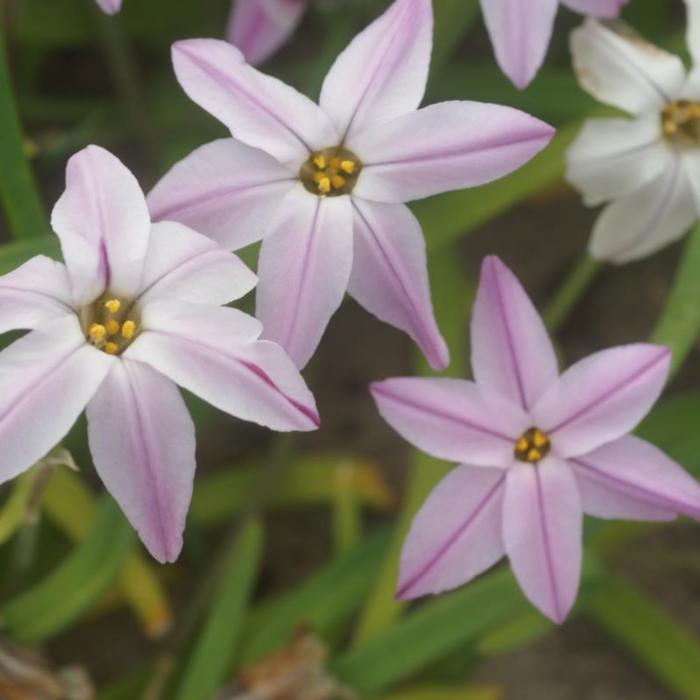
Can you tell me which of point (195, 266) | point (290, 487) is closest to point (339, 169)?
point (195, 266)

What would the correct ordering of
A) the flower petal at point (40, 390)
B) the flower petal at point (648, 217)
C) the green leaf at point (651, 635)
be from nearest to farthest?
the flower petal at point (40, 390) → the flower petal at point (648, 217) → the green leaf at point (651, 635)

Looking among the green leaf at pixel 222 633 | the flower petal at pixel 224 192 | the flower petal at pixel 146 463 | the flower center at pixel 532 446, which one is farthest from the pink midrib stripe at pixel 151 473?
the green leaf at pixel 222 633

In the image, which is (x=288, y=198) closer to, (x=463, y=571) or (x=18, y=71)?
(x=463, y=571)

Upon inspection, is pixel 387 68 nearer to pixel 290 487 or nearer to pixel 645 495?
pixel 645 495

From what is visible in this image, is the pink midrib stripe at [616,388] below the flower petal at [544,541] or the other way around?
the other way around

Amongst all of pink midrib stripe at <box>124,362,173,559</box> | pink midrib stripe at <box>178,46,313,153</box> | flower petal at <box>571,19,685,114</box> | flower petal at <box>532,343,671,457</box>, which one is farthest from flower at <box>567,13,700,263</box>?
pink midrib stripe at <box>124,362,173,559</box>

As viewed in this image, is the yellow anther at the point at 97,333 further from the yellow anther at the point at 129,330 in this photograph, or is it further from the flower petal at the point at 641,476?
the flower petal at the point at 641,476
